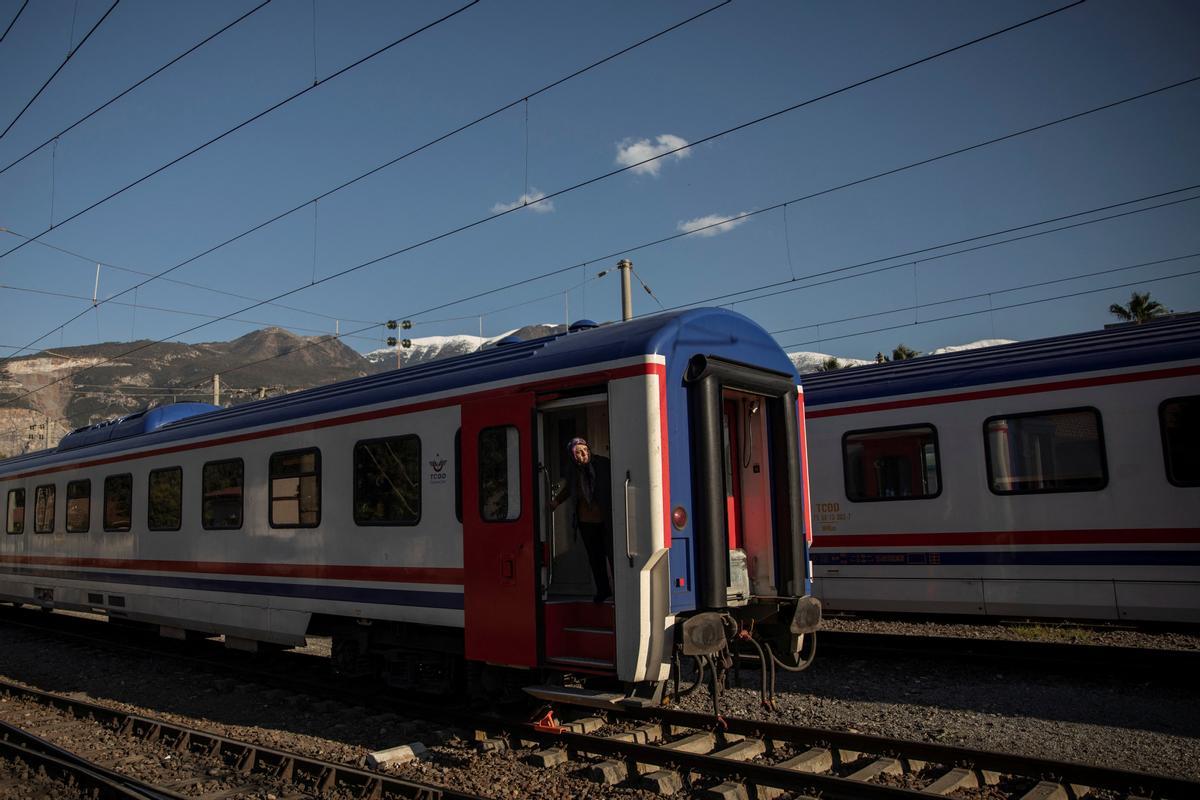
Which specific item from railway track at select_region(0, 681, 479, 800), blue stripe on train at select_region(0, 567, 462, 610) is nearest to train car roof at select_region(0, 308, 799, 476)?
blue stripe on train at select_region(0, 567, 462, 610)

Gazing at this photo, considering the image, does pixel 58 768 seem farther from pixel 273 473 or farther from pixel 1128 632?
pixel 1128 632

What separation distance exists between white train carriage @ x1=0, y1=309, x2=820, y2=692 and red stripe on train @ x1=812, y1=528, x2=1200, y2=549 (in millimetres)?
3773

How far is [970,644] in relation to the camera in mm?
11297

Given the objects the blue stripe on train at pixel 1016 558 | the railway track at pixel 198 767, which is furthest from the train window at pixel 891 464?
the railway track at pixel 198 767

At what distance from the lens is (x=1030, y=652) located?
34.6ft

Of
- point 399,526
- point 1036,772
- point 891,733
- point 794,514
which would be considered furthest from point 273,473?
point 1036,772

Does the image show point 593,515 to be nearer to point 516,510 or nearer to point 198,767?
point 516,510

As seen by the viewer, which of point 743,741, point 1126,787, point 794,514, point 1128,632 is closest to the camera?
point 1126,787

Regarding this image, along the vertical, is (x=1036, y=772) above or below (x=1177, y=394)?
below

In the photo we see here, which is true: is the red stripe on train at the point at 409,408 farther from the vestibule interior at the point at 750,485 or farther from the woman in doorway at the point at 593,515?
the vestibule interior at the point at 750,485

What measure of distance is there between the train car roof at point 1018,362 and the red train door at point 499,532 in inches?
246

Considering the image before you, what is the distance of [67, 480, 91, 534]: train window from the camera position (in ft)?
49.7

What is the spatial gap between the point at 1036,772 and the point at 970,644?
18.6 feet

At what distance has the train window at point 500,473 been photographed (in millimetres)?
7613
